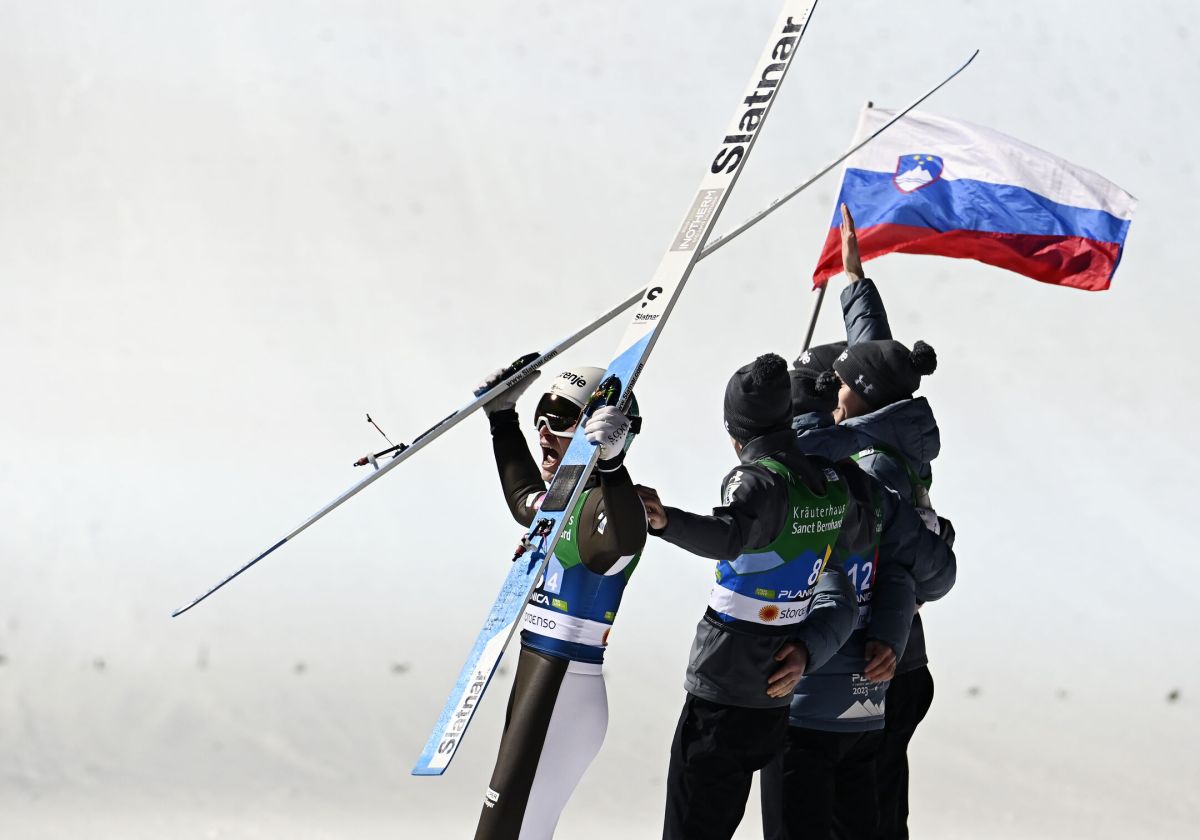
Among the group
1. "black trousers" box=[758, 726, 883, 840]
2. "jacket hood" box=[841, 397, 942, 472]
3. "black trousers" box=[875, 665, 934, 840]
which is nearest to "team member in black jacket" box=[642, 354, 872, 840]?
"black trousers" box=[758, 726, 883, 840]

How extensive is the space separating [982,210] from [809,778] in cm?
268

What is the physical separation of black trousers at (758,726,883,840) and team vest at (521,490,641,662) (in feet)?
1.97

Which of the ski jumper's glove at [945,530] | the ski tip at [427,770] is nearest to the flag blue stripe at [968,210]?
the ski jumper's glove at [945,530]

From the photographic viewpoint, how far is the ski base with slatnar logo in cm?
298

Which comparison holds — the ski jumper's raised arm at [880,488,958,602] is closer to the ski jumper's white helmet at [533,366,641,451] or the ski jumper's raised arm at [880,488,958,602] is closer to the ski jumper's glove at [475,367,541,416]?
the ski jumper's white helmet at [533,366,641,451]

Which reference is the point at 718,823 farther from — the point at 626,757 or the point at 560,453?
the point at 626,757

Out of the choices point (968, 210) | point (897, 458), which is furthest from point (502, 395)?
point (968, 210)

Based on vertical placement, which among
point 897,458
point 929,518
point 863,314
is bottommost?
point 929,518

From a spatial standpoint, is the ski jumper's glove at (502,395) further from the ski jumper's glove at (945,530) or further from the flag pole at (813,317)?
the flag pole at (813,317)

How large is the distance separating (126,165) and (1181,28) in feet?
26.3

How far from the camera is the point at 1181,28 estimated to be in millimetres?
11922

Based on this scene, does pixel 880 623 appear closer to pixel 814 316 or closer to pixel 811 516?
pixel 811 516

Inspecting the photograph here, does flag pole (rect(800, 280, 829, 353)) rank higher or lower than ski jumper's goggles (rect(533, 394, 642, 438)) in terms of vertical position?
higher

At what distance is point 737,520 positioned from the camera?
324 centimetres
